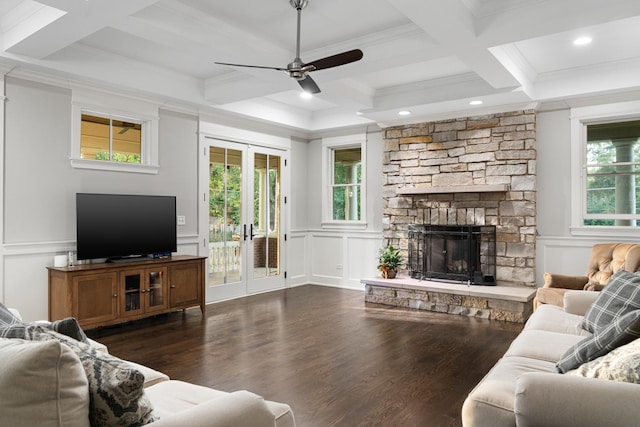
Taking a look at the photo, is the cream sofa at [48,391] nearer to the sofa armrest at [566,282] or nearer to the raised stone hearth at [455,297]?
the sofa armrest at [566,282]

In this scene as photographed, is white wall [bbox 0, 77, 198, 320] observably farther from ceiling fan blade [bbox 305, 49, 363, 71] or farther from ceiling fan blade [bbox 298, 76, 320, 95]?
ceiling fan blade [bbox 305, 49, 363, 71]

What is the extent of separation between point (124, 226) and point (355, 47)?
3.09m

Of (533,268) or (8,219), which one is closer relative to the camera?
(8,219)

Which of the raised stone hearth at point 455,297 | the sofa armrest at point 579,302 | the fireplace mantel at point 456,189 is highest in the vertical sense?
the fireplace mantel at point 456,189

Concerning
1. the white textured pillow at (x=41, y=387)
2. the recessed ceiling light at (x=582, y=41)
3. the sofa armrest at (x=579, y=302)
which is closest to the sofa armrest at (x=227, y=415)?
the white textured pillow at (x=41, y=387)

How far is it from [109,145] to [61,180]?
690 millimetres

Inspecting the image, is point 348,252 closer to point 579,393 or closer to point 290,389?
point 290,389

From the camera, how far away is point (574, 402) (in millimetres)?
1525

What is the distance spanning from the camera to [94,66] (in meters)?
4.51

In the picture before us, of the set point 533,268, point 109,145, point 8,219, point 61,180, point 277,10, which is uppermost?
point 277,10

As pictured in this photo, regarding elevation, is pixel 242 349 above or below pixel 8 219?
below

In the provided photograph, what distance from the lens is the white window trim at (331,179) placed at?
7.13m

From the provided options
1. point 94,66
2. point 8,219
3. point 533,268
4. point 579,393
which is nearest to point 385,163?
point 533,268

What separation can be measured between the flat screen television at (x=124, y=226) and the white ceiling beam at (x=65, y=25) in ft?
4.69
